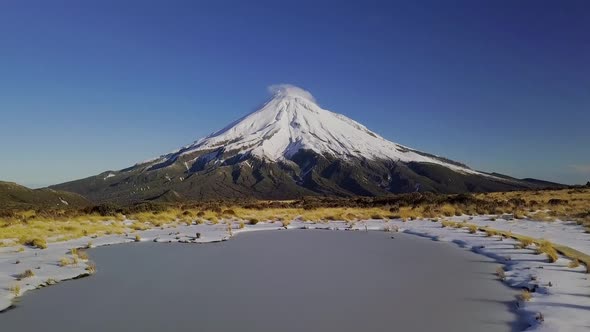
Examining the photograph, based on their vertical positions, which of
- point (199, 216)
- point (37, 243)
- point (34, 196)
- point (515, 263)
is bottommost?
point (515, 263)

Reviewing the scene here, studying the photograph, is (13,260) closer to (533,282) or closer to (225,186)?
(533,282)

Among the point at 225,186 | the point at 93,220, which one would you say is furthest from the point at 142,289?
the point at 225,186

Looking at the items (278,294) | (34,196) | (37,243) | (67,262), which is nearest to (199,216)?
(37,243)

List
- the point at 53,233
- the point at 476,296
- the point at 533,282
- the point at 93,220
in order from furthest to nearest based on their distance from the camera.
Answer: the point at 93,220 → the point at 53,233 → the point at 533,282 → the point at 476,296

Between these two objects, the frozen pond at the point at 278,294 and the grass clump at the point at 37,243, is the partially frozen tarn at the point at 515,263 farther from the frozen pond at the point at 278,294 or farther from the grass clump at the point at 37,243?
the frozen pond at the point at 278,294

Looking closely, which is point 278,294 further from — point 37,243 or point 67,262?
point 37,243
